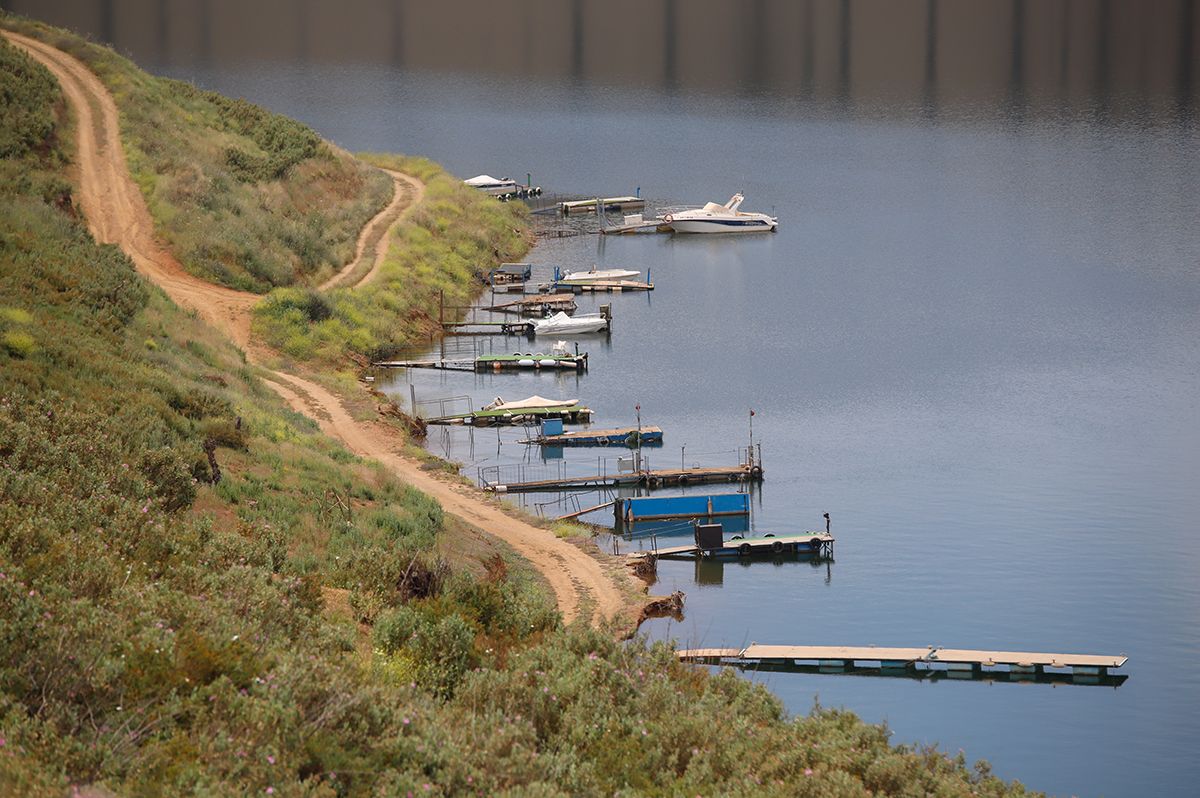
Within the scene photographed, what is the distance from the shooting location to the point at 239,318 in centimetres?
6219

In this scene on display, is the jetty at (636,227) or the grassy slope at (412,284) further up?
the jetty at (636,227)

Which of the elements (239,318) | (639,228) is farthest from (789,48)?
(239,318)

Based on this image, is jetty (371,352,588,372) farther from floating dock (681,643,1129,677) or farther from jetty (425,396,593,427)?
floating dock (681,643,1129,677)

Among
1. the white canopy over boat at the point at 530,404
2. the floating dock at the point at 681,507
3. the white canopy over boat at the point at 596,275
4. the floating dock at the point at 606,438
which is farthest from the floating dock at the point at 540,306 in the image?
the floating dock at the point at 681,507

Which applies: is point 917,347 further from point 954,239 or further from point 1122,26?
point 1122,26

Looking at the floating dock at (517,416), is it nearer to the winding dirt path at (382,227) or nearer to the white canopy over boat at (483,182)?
the winding dirt path at (382,227)

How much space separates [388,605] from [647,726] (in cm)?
696

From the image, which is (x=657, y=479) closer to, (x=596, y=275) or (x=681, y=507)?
(x=681, y=507)

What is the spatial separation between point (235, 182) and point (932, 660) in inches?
1917

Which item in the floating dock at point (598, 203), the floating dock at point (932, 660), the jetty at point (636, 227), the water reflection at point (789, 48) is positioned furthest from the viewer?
the water reflection at point (789, 48)

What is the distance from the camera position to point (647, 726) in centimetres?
2016

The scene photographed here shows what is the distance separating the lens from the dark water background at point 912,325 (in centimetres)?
3984

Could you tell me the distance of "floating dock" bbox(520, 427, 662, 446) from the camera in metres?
54.7

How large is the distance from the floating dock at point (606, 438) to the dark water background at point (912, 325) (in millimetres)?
1039
